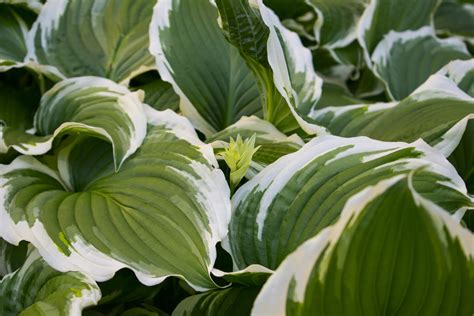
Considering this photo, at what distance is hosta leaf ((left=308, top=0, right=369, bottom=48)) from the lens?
3.98 feet

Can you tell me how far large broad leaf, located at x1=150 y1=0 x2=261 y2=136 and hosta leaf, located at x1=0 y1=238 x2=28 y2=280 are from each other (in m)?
0.28

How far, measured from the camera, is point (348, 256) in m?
0.55

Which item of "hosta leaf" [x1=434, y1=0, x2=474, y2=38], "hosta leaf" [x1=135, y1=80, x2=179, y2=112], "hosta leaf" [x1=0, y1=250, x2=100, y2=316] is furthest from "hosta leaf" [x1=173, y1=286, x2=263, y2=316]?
"hosta leaf" [x1=434, y1=0, x2=474, y2=38]

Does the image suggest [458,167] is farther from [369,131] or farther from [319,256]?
[319,256]

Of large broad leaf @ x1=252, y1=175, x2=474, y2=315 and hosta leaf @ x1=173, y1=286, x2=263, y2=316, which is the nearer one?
large broad leaf @ x1=252, y1=175, x2=474, y2=315

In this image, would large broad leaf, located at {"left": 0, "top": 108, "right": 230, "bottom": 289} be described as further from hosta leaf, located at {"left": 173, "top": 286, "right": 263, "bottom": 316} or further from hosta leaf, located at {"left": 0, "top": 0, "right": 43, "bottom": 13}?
hosta leaf, located at {"left": 0, "top": 0, "right": 43, "bottom": 13}

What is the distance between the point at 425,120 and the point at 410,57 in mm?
328

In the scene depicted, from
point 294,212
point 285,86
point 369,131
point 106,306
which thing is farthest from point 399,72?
point 106,306

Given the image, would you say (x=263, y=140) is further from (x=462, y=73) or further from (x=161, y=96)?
(x=462, y=73)

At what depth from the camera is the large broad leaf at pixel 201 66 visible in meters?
0.97

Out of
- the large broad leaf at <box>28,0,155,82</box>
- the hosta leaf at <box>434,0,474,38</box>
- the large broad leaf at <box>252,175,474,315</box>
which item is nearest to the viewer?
the large broad leaf at <box>252,175,474,315</box>

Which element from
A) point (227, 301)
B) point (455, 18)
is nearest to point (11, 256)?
point (227, 301)

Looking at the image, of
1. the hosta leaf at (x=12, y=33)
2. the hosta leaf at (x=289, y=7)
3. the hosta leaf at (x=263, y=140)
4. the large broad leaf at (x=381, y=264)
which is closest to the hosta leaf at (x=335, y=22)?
the hosta leaf at (x=289, y=7)

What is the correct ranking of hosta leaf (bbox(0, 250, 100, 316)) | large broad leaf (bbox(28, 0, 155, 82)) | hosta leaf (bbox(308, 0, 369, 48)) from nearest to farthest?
hosta leaf (bbox(0, 250, 100, 316))
large broad leaf (bbox(28, 0, 155, 82))
hosta leaf (bbox(308, 0, 369, 48))
